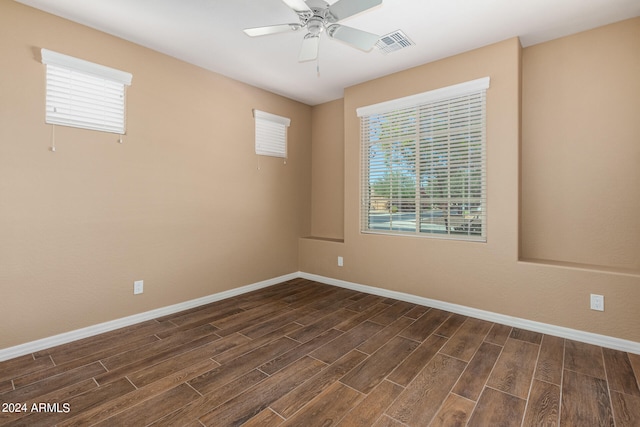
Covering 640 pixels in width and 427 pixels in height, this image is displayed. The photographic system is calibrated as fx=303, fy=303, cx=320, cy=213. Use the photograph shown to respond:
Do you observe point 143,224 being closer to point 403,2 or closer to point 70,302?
point 70,302

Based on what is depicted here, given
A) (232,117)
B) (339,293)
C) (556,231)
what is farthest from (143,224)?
(556,231)

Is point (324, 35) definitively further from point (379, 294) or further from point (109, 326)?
point (109, 326)

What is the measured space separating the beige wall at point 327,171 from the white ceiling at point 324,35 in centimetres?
127

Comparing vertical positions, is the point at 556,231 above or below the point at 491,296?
above

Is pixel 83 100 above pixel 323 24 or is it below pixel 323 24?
below

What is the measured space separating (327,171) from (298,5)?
9.53 feet

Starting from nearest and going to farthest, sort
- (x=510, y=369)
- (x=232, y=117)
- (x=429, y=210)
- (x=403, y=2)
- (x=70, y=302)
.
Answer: (x=510, y=369) < (x=403, y=2) < (x=70, y=302) < (x=429, y=210) < (x=232, y=117)

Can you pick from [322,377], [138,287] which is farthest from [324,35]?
[138,287]

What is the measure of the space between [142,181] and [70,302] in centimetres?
122

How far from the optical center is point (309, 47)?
2.37 metres

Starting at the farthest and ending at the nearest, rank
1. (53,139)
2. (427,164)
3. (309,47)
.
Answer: (427,164), (53,139), (309,47)

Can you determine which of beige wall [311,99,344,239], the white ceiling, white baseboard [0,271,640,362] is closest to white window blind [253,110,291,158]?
beige wall [311,99,344,239]

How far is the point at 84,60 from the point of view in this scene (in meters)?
2.63

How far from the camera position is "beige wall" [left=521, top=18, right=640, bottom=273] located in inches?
103
